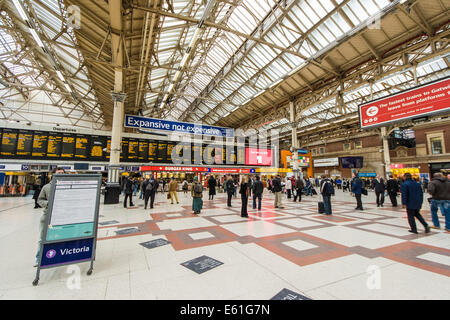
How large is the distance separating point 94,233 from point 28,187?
2047 cm

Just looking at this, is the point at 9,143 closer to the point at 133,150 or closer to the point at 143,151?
the point at 133,150

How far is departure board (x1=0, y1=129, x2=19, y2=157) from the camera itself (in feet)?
40.8

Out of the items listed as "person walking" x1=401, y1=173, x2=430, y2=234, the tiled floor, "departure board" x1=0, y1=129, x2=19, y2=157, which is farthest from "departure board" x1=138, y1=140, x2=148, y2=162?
"person walking" x1=401, y1=173, x2=430, y2=234

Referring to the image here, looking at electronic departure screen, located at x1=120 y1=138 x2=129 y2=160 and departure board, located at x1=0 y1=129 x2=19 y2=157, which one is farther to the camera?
electronic departure screen, located at x1=120 y1=138 x2=129 y2=160

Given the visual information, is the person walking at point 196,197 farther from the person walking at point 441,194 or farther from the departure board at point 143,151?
the departure board at point 143,151

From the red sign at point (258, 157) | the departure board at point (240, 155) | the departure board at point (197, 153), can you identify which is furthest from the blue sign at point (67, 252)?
the red sign at point (258, 157)

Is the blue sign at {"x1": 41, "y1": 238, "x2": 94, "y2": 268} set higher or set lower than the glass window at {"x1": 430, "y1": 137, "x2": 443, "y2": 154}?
lower

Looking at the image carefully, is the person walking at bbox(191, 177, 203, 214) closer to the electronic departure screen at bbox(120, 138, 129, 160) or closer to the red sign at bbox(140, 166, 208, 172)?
the red sign at bbox(140, 166, 208, 172)

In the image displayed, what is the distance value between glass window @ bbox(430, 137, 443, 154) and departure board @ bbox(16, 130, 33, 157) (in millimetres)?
43653

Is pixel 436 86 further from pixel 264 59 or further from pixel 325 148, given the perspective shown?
pixel 325 148

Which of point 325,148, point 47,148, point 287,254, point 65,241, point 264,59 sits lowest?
point 287,254
